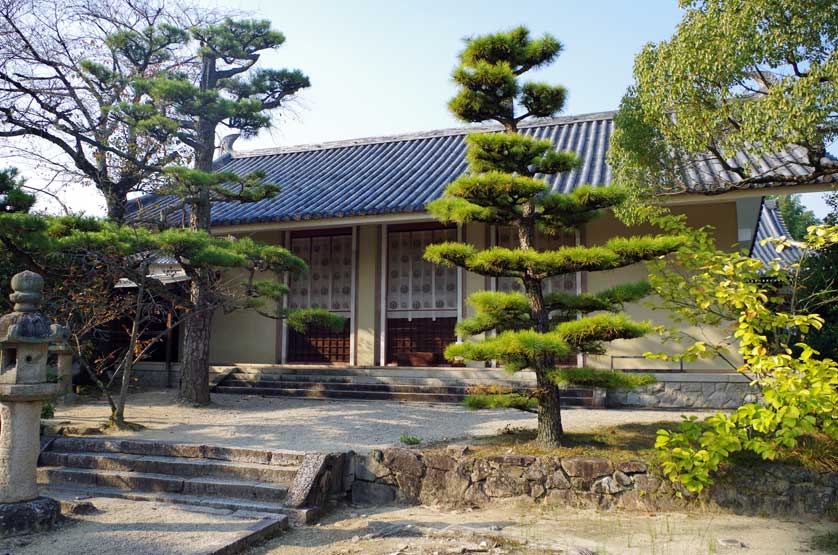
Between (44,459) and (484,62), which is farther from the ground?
(484,62)

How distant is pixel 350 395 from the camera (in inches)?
429

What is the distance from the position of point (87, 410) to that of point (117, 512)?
17.0 ft

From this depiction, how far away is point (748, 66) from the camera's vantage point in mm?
6234

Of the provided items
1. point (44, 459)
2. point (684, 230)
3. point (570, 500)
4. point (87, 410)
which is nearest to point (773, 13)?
point (684, 230)

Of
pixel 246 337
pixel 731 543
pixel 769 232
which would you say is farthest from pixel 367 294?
pixel 769 232

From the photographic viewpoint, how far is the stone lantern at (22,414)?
493 cm

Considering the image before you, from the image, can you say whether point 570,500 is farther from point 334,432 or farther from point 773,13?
point 773,13

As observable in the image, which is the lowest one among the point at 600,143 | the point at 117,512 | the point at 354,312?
the point at 117,512

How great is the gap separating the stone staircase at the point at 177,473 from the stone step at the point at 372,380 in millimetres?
4573

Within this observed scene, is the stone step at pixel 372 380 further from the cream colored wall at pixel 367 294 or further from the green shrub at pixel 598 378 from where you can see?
the green shrub at pixel 598 378

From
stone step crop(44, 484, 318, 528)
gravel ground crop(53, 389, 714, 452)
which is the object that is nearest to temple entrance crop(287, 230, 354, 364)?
gravel ground crop(53, 389, 714, 452)

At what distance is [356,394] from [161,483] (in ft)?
15.6

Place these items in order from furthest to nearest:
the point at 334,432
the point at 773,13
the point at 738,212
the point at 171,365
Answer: the point at 171,365
the point at 738,212
the point at 334,432
the point at 773,13

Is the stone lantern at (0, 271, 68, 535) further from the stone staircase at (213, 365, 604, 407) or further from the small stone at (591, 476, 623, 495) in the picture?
the stone staircase at (213, 365, 604, 407)
